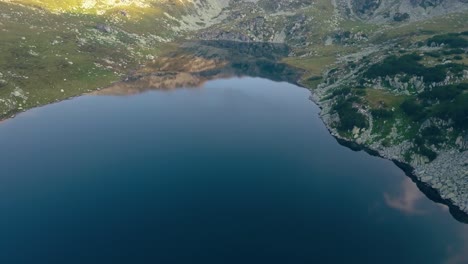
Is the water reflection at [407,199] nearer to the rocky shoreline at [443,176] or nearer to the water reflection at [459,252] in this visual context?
the rocky shoreline at [443,176]

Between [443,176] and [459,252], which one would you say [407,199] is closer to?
[443,176]

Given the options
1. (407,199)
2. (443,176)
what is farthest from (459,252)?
(443,176)

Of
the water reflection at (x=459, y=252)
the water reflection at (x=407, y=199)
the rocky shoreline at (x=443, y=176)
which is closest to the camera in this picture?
the water reflection at (x=459, y=252)

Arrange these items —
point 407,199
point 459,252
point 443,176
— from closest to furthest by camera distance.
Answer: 1. point 459,252
2. point 407,199
3. point 443,176

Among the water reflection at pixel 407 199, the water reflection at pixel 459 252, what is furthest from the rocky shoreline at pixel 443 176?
the water reflection at pixel 459 252

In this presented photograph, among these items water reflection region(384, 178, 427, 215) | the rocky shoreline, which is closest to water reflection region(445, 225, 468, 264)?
the rocky shoreline

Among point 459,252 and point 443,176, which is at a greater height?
point 443,176

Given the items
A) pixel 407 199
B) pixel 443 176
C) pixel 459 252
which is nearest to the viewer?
pixel 459 252

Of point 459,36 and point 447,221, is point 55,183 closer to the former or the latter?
point 447,221

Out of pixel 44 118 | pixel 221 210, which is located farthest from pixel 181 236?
pixel 44 118
